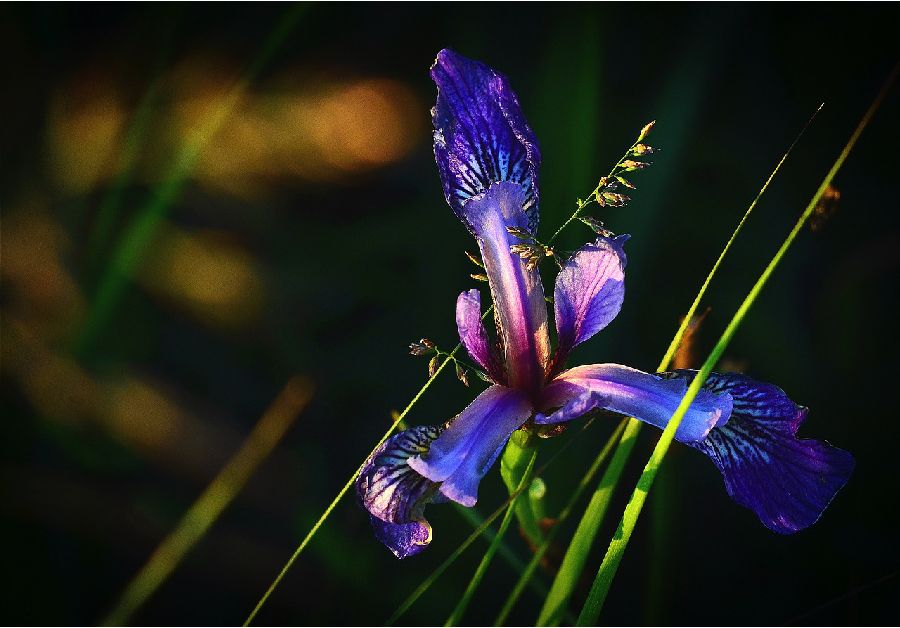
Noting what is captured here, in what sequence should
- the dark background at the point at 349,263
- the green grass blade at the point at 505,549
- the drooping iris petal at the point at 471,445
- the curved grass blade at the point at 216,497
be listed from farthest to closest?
1. the dark background at the point at 349,263
2. the curved grass blade at the point at 216,497
3. the green grass blade at the point at 505,549
4. the drooping iris petal at the point at 471,445

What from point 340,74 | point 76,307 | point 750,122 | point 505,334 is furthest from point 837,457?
point 76,307

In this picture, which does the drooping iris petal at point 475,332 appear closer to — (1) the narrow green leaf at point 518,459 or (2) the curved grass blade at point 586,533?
(1) the narrow green leaf at point 518,459

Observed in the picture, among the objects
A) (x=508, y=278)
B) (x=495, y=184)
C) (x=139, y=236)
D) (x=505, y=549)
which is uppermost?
(x=495, y=184)

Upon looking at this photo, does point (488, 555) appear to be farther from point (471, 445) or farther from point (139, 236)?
point (139, 236)

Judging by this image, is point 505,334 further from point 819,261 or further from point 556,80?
point 819,261

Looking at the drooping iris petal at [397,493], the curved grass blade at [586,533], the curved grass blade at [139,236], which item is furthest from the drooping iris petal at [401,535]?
the curved grass blade at [139,236]

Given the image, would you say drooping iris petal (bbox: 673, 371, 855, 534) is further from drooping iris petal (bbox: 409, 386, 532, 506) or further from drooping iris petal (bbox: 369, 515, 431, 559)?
drooping iris petal (bbox: 369, 515, 431, 559)

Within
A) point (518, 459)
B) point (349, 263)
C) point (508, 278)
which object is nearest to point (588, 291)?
point (508, 278)
